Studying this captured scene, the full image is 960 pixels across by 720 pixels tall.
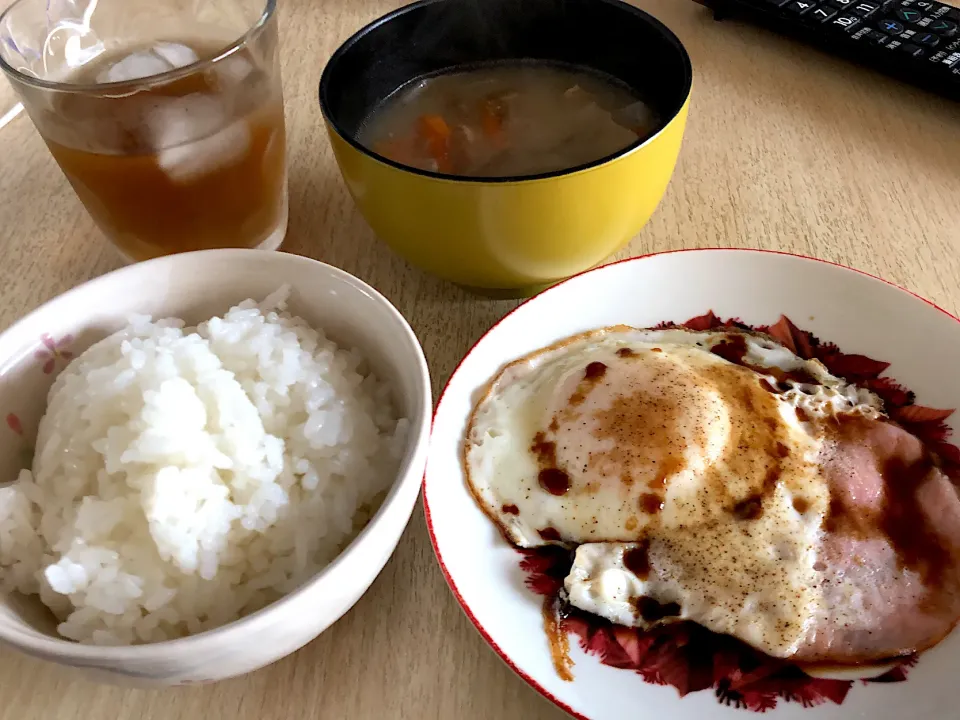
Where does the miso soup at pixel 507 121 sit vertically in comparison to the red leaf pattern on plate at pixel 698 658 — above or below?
above

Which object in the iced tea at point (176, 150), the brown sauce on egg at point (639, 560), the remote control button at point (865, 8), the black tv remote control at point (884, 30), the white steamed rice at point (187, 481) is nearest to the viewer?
the white steamed rice at point (187, 481)

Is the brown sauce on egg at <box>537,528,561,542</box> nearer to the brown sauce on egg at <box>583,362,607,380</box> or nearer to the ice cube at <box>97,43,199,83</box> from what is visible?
the brown sauce on egg at <box>583,362,607,380</box>

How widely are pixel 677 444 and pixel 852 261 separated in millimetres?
430

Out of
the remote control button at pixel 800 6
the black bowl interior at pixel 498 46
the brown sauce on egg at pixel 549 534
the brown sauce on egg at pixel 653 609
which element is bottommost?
the brown sauce on egg at pixel 549 534

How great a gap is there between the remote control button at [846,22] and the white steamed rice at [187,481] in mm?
1084

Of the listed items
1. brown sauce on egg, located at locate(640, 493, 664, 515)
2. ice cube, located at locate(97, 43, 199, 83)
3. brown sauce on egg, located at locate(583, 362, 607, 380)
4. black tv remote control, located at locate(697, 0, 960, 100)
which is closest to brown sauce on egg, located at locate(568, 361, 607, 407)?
brown sauce on egg, located at locate(583, 362, 607, 380)

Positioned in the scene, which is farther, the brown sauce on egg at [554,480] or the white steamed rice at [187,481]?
the brown sauce on egg at [554,480]

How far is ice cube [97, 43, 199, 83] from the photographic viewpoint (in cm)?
88

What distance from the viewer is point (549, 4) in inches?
38.5

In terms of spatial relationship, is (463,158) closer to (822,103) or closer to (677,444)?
(677,444)

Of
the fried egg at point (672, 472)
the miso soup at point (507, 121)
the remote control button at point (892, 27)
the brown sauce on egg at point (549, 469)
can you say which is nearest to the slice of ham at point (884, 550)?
the fried egg at point (672, 472)

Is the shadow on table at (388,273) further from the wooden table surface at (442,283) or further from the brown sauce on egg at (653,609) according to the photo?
the brown sauce on egg at (653,609)

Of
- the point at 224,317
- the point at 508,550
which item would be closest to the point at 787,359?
the point at 508,550

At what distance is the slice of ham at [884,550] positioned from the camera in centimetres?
63
